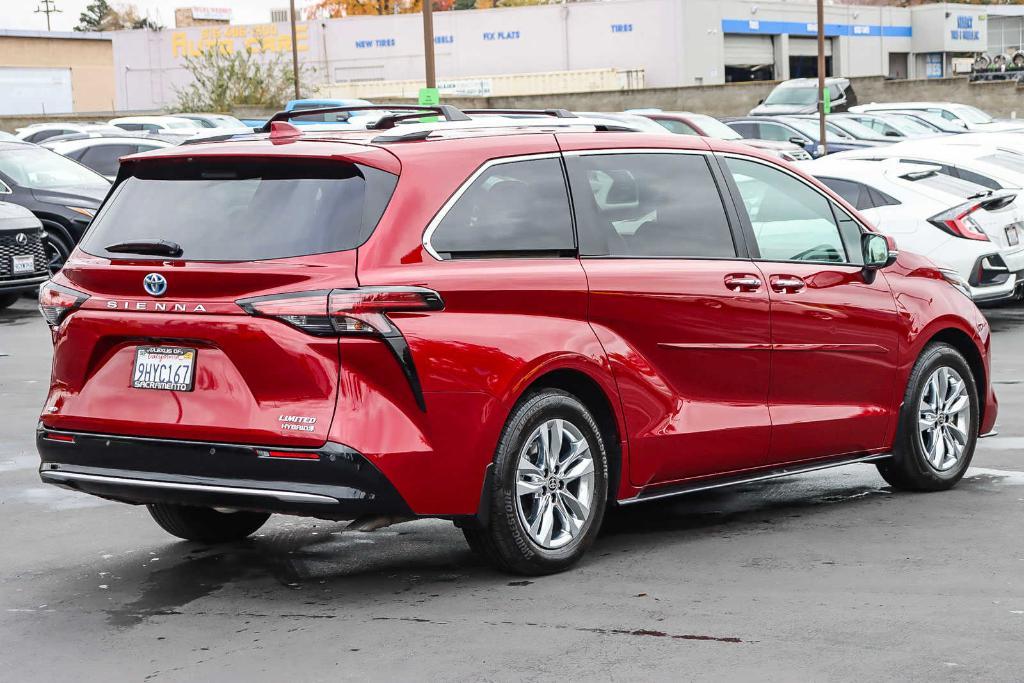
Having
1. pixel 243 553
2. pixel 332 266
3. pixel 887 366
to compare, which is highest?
pixel 332 266

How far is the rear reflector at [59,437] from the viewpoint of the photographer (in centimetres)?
601

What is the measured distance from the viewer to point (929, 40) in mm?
89500

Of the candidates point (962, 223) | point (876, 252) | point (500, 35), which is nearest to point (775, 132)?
point (962, 223)

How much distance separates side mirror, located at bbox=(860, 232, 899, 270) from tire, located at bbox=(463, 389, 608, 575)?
197 cm

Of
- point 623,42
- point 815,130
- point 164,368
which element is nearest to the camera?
point 164,368

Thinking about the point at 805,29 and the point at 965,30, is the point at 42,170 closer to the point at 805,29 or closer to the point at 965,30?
the point at 805,29

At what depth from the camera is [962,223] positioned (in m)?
15.0

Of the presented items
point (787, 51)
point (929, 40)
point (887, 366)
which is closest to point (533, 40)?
point (787, 51)

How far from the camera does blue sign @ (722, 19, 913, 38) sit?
79188 mm

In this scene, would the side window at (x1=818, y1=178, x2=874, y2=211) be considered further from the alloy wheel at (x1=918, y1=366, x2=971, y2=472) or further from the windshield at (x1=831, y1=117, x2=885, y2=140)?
the windshield at (x1=831, y1=117, x2=885, y2=140)

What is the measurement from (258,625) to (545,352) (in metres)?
1.45

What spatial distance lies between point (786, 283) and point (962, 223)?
27.8 feet

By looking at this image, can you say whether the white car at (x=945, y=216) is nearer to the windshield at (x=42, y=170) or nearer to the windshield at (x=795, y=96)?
the windshield at (x=42, y=170)

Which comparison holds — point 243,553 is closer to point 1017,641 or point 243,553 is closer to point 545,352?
point 545,352
